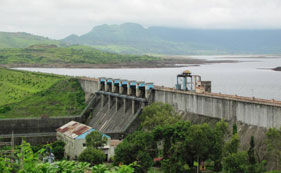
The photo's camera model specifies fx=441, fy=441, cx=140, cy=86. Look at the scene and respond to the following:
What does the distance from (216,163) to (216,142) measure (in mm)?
2844

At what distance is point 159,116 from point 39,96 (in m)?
54.9

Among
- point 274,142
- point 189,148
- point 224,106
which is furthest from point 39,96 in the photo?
point 274,142

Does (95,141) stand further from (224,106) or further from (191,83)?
(191,83)

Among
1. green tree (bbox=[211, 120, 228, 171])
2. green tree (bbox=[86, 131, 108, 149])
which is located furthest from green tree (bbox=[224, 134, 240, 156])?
green tree (bbox=[86, 131, 108, 149])

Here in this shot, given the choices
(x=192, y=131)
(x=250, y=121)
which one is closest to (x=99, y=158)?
(x=192, y=131)

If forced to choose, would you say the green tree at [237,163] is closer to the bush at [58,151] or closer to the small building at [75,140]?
the small building at [75,140]

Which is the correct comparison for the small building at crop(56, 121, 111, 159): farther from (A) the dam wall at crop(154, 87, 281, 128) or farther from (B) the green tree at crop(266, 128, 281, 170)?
(B) the green tree at crop(266, 128, 281, 170)

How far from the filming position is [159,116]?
208 ft

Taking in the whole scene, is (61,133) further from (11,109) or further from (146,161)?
(146,161)

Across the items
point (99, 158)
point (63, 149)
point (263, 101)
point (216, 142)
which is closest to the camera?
point (216, 142)

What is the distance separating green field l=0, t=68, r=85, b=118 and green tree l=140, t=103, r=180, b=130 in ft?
117

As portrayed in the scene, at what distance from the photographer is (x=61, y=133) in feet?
258

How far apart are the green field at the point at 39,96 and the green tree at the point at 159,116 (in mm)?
35688

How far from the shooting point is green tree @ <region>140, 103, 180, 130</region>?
62003mm
